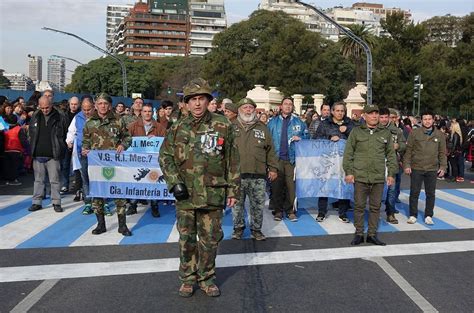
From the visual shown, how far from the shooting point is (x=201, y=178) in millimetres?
4766

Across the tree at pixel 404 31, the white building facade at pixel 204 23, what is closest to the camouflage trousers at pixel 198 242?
the tree at pixel 404 31

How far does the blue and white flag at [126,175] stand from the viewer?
7781 millimetres

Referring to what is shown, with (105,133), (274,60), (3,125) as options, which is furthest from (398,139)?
(274,60)

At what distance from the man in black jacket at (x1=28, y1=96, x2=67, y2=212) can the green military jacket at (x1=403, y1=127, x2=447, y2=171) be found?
6.05 m

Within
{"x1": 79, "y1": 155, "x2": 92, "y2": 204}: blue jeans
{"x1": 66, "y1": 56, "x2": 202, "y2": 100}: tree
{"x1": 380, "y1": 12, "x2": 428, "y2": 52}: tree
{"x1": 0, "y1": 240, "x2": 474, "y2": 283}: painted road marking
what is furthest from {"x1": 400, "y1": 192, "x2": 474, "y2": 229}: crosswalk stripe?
{"x1": 66, "y1": 56, "x2": 202, "y2": 100}: tree

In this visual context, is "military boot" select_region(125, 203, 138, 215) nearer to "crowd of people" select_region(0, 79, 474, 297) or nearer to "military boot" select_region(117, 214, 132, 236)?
"crowd of people" select_region(0, 79, 474, 297)

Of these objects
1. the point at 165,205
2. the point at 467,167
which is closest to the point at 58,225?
the point at 165,205

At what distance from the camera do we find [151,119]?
28.9 ft

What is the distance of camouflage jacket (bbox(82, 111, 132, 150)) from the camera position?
7549 millimetres

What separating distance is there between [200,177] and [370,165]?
9.77 feet

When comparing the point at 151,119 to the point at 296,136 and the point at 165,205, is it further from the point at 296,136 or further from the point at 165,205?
the point at 296,136

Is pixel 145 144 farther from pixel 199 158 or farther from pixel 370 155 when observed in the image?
pixel 199 158

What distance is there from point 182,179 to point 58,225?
3.91 meters

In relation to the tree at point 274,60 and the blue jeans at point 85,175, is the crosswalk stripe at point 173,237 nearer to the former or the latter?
the blue jeans at point 85,175
